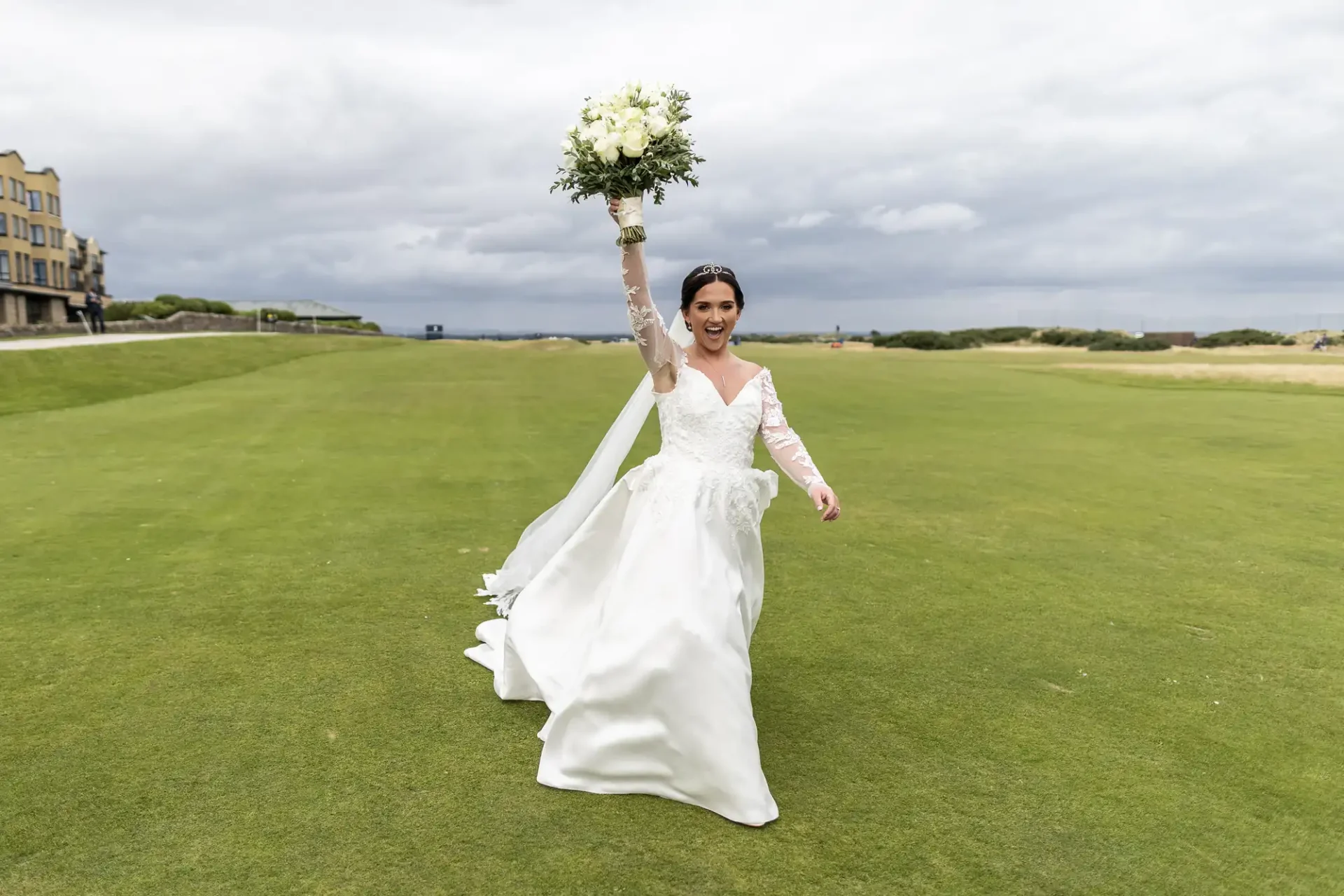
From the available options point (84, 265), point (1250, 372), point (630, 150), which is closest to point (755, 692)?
point (630, 150)

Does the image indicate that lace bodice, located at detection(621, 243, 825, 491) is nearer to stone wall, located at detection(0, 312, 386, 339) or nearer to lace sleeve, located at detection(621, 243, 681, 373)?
lace sleeve, located at detection(621, 243, 681, 373)

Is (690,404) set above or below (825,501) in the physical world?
above

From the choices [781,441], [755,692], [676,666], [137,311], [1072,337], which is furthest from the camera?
[1072,337]

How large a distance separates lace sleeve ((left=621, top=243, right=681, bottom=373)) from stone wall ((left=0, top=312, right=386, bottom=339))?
45.9 meters

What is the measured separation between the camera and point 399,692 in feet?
18.8

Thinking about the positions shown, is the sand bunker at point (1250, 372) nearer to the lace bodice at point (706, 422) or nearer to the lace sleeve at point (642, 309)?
the lace bodice at point (706, 422)

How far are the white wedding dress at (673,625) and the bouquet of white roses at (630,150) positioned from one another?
1.15 ft

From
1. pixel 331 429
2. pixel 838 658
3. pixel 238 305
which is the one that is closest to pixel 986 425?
pixel 331 429

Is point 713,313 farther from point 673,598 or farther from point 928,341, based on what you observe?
point 928,341

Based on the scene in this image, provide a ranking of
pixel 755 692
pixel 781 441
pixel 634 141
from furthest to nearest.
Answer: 1. pixel 755 692
2. pixel 781 441
3. pixel 634 141

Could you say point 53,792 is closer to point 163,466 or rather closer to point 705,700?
point 705,700

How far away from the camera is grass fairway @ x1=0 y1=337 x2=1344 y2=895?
13.1 ft

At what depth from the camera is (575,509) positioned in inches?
278

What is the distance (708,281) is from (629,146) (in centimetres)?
93
